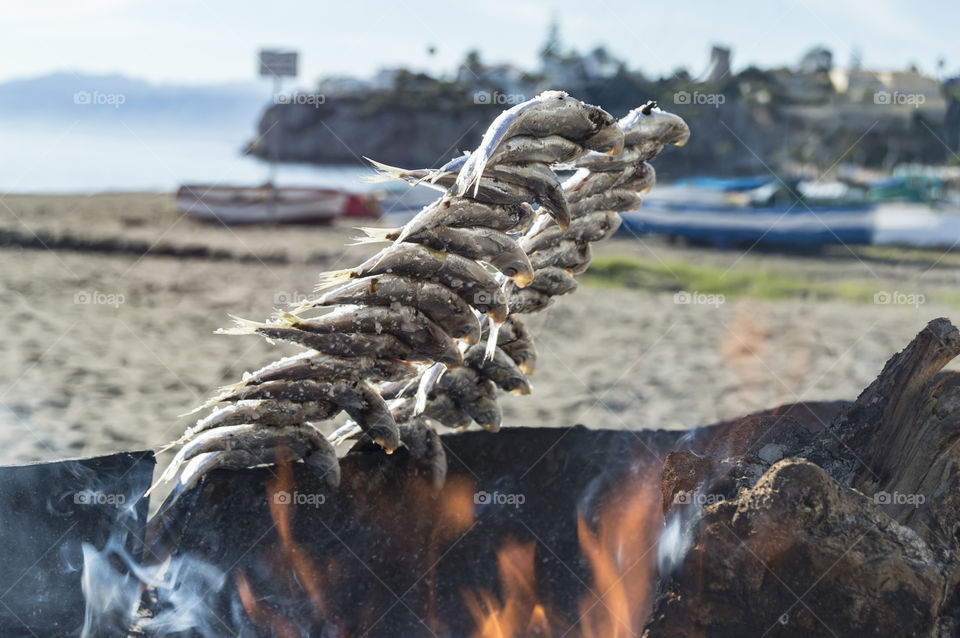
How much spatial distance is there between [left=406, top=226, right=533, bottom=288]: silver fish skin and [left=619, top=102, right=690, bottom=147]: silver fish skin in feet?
2.36

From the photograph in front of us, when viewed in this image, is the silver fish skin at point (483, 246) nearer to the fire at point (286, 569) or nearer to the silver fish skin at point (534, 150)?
the silver fish skin at point (534, 150)

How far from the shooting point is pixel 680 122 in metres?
3.01

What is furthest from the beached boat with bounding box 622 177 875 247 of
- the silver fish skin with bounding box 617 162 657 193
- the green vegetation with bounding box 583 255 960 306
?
the silver fish skin with bounding box 617 162 657 193

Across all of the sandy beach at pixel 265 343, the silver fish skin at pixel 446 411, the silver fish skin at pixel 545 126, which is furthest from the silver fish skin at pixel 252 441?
the sandy beach at pixel 265 343

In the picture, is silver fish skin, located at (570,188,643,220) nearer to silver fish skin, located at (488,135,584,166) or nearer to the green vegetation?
silver fish skin, located at (488,135,584,166)

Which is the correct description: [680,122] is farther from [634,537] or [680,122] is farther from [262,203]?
[262,203]

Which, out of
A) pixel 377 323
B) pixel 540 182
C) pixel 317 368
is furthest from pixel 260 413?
pixel 540 182

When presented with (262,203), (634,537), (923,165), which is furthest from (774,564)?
(923,165)

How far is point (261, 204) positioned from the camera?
1683 cm

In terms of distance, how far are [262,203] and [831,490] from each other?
15.9 m

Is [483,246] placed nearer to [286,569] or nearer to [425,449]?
[425,449]

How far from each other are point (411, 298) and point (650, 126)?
3.52 ft

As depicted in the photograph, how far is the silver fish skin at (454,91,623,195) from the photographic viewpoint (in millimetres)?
2193

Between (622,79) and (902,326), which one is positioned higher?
(622,79)
